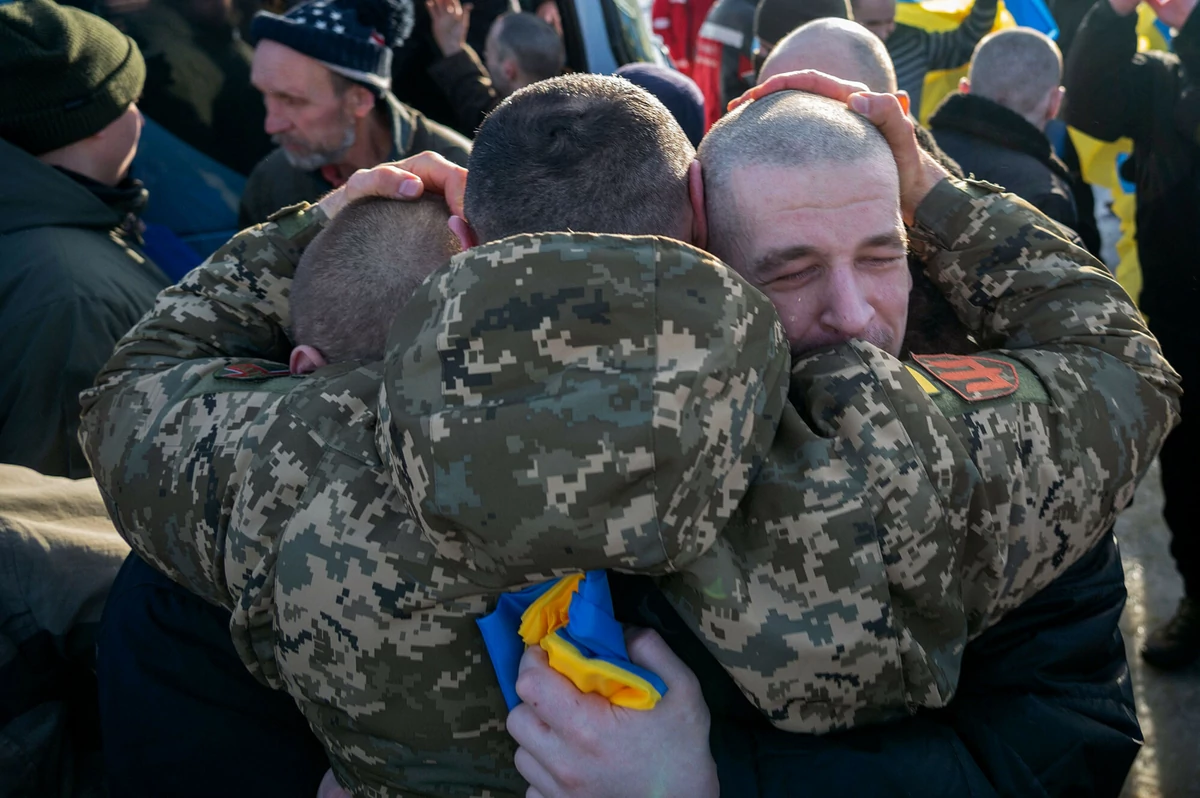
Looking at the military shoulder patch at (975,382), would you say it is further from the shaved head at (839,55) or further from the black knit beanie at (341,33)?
the black knit beanie at (341,33)

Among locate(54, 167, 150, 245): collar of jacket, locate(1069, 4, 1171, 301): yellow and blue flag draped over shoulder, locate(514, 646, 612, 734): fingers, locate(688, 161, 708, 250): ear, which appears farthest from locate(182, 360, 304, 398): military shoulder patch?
locate(1069, 4, 1171, 301): yellow and blue flag draped over shoulder

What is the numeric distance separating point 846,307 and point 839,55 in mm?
1279

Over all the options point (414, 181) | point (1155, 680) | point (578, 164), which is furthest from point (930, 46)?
point (578, 164)

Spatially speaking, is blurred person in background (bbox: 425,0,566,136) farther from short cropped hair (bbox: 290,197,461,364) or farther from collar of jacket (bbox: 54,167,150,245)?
short cropped hair (bbox: 290,197,461,364)

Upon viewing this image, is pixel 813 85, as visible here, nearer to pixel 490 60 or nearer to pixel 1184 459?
pixel 1184 459

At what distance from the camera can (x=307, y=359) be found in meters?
1.58

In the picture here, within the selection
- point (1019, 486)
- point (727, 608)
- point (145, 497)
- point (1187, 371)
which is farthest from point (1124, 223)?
point (145, 497)

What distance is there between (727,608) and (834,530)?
0.16m

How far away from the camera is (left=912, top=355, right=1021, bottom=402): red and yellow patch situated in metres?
1.24

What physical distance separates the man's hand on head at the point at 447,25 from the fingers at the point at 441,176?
→ 3.02 m

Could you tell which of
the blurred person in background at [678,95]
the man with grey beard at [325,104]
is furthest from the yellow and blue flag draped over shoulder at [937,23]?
the man with grey beard at [325,104]

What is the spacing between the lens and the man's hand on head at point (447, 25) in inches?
177

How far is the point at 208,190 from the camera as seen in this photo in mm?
3939

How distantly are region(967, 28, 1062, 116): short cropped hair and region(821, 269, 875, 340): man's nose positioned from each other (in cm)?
232
